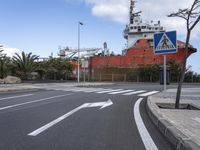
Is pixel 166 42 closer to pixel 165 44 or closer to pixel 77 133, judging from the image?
pixel 165 44

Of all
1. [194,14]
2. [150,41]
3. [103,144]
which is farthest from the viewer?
[150,41]

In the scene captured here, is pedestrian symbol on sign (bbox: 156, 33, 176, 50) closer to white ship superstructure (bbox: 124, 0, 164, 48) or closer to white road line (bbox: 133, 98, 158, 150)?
white road line (bbox: 133, 98, 158, 150)

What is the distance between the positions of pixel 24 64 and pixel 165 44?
113 feet

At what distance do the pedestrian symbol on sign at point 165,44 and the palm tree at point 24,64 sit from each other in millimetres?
→ 33684

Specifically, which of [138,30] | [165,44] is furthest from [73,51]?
[165,44]

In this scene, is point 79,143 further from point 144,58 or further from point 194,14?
point 144,58

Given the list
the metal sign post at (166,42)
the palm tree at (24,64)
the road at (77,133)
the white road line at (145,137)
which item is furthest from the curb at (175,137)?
the palm tree at (24,64)

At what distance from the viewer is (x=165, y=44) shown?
13773mm

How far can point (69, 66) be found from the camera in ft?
181

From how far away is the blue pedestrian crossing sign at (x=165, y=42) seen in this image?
43.9 ft

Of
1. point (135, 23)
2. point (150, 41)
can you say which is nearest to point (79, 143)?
point (150, 41)

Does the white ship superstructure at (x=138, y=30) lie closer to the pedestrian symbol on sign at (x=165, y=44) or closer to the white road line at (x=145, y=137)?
the pedestrian symbol on sign at (x=165, y=44)

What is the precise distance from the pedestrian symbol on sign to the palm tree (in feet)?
111

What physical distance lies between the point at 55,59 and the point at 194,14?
4599 centimetres
